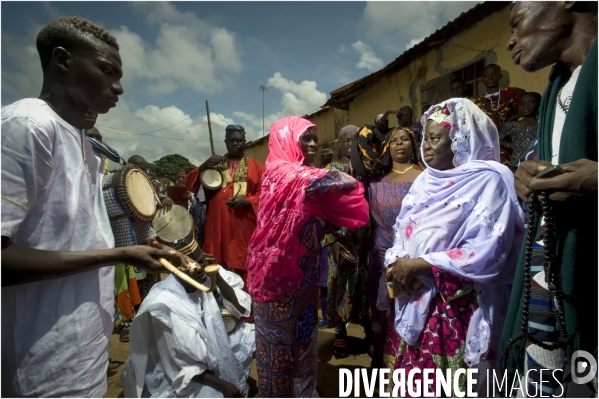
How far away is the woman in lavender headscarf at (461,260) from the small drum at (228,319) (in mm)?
1576

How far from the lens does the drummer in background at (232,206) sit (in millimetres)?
4430

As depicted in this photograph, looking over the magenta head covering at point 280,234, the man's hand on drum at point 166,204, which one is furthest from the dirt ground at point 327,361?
the man's hand on drum at point 166,204

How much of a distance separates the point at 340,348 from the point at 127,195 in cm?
298

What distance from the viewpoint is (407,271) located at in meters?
1.82

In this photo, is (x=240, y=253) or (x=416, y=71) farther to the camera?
(x=416, y=71)

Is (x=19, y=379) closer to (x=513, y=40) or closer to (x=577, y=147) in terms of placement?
(x=577, y=147)

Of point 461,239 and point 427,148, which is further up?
point 427,148

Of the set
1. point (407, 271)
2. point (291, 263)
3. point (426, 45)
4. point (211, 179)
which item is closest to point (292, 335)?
point (291, 263)

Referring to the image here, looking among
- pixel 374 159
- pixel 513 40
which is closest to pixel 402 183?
pixel 374 159

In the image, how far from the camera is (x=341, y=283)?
3547 mm

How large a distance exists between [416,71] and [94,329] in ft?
25.2

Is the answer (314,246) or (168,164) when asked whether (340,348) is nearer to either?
(314,246)

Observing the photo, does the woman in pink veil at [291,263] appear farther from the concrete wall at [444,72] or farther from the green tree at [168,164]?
the green tree at [168,164]

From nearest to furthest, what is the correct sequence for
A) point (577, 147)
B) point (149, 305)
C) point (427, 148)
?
point (577, 147)
point (427, 148)
point (149, 305)
